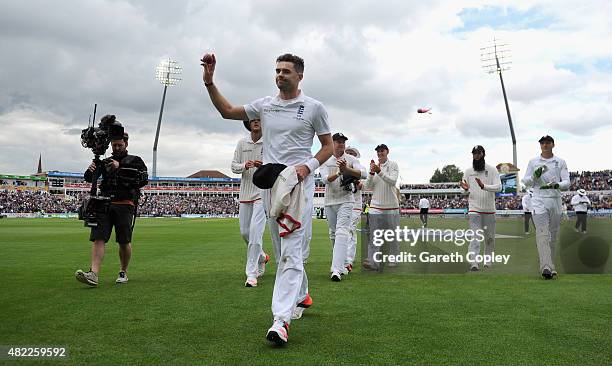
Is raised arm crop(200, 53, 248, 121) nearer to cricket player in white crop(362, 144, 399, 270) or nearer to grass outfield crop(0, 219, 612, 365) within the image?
grass outfield crop(0, 219, 612, 365)

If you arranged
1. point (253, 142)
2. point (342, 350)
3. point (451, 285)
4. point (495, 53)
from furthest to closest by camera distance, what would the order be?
point (495, 53) < point (253, 142) < point (451, 285) < point (342, 350)

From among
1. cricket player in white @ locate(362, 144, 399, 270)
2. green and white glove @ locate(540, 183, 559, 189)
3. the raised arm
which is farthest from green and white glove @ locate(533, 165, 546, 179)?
the raised arm

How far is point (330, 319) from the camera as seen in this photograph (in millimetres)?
4887

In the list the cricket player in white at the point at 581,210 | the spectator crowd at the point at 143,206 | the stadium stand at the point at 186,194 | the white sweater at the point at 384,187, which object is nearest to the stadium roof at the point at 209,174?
the stadium stand at the point at 186,194

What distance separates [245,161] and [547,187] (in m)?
5.20

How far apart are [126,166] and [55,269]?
3.35m

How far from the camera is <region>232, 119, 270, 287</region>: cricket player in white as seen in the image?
Answer: 24.8 feet

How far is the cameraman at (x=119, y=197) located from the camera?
6.99 metres

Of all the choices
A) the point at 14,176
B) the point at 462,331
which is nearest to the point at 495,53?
the point at 462,331

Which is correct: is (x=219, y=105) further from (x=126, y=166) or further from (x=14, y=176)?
(x=14, y=176)

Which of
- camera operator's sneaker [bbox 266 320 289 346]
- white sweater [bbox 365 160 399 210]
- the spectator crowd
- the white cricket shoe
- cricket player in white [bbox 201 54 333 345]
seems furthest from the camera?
the spectator crowd

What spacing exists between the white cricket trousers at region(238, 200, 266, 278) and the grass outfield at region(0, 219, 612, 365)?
305 mm

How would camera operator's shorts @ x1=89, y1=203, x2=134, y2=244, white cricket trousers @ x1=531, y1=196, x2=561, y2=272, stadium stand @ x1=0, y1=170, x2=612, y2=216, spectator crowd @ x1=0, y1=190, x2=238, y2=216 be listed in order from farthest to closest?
spectator crowd @ x1=0, y1=190, x2=238, y2=216 < stadium stand @ x1=0, y1=170, x2=612, y2=216 < white cricket trousers @ x1=531, y1=196, x2=561, y2=272 < camera operator's shorts @ x1=89, y1=203, x2=134, y2=244

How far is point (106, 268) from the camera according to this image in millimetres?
9359
